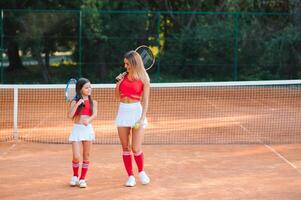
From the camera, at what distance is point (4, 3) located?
2589cm

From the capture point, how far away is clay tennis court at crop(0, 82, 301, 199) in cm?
711

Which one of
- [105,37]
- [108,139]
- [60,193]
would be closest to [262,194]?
[60,193]

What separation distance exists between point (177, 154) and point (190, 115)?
5.31 m

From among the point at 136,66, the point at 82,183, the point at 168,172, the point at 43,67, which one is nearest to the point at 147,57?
the point at 136,66

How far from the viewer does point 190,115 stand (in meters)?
14.7

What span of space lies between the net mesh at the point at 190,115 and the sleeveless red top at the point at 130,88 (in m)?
3.53

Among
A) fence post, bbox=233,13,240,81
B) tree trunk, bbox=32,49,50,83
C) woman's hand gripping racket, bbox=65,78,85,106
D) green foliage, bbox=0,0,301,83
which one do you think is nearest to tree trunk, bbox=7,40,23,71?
green foliage, bbox=0,0,301,83

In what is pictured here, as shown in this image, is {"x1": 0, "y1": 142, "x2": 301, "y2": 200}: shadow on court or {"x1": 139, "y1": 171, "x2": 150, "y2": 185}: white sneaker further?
{"x1": 139, "y1": 171, "x2": 150, "y2": 185}: white sneaker

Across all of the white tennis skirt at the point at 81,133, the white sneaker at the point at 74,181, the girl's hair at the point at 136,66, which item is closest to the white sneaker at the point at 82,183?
the white sneaker at the point at 74,181

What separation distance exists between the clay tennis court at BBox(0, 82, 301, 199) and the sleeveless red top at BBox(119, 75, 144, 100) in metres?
1.19

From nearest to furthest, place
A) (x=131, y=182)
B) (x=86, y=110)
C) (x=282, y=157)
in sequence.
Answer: (x=86, y=110)
(x=131, y=182)
(x=282, y=157)

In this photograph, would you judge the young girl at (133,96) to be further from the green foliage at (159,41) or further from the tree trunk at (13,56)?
the tree trunk at (13,56)

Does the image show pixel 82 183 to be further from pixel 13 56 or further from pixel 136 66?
pixel 13 56

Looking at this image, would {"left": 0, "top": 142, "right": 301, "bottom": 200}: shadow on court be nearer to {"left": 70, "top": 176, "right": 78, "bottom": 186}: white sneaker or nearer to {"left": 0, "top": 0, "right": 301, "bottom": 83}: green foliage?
{"left": 70, "top": 176, "right": 78, "bottom": 186}: white sneaker
